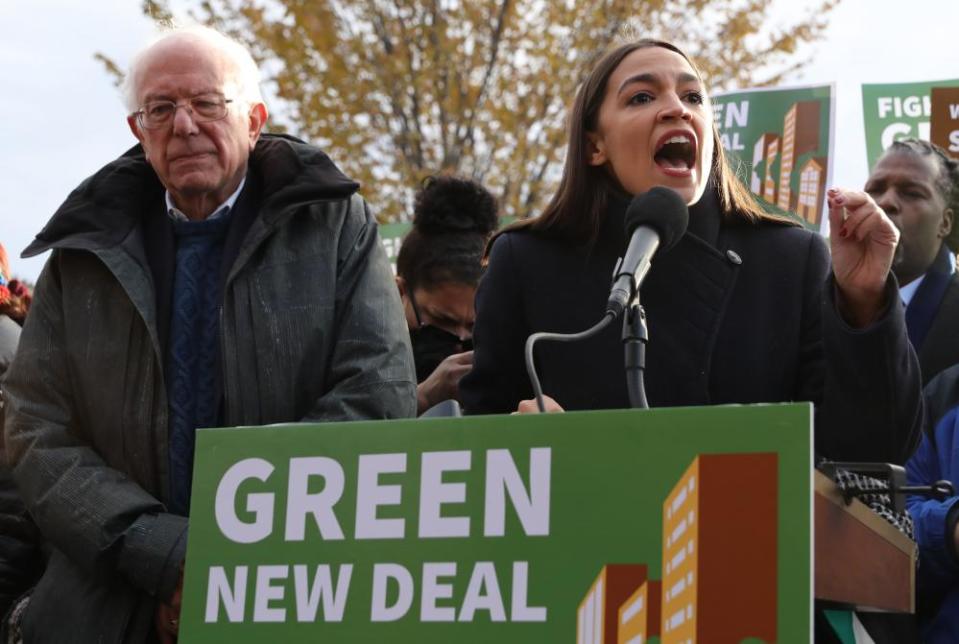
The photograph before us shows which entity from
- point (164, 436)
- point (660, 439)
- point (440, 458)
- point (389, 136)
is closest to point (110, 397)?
point (164, 436)

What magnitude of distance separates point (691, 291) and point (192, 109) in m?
1.40

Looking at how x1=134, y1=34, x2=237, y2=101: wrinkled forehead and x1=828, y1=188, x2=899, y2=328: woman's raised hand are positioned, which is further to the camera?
x1=134, y1=34, x2=237, y2=101: wrinkled forehead

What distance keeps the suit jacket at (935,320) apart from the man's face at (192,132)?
7.20 ft

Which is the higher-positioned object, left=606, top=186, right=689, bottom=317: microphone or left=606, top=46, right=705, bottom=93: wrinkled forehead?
left=606, top=46, right=705, bottom=93: wrinkled forehead

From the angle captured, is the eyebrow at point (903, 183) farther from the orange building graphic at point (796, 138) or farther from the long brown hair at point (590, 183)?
the long brown hair at point (590, 183)

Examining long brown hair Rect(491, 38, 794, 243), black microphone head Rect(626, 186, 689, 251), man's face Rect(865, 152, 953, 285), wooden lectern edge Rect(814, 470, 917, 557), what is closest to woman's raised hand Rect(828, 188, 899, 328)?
black microphone head Rect(626, 186, 689, 251)

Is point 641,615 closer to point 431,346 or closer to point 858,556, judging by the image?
point 858,556

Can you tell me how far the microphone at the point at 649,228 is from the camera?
272 cm

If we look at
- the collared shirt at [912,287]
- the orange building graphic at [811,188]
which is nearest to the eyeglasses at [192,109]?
the collared shirt at [912,287]

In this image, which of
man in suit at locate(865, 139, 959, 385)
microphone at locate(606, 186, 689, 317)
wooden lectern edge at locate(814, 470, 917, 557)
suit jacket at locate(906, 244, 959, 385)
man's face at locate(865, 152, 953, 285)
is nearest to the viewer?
wooden lectern edge at locate(814, 470, 917, 557)

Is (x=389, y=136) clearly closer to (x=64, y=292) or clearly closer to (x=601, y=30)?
(x=601, y=30)

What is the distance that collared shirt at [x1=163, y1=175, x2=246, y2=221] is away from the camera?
13.3 ft

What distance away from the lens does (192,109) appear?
4035 mm

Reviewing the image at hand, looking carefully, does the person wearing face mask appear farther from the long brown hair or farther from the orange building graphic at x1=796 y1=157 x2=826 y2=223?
the orange building graphic at x1=796 y1=157 x2=826 y2=223
